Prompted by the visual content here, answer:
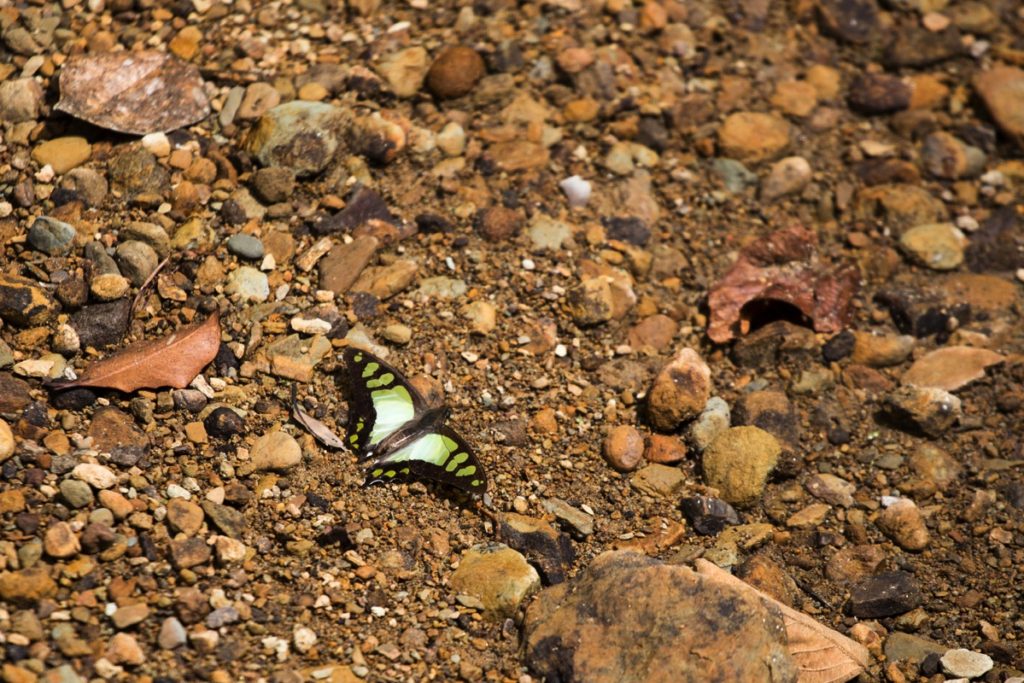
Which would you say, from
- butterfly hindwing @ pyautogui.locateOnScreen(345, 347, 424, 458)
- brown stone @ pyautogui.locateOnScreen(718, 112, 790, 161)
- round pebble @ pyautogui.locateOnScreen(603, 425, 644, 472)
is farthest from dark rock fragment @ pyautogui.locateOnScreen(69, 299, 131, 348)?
brown stone @ pyautogui.locateOnScreen(718, 112, 790, 161)

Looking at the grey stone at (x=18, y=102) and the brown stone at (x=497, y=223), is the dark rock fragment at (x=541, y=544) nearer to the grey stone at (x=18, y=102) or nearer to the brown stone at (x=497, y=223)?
the brown stone at (x=497, y=223)

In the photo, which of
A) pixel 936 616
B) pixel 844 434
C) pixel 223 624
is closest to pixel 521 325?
pixel 844 434

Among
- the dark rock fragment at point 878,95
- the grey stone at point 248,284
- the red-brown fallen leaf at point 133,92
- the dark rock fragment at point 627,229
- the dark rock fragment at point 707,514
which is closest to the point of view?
the dark rock fragment at point 707,514

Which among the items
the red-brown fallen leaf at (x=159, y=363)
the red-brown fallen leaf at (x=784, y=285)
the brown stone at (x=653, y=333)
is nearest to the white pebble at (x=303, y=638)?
the red-brown fallen leaf at (x=159, y=363)

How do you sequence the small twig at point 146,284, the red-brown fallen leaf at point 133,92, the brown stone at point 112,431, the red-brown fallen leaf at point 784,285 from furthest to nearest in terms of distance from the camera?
the red-brown fallen leaf at point 784,285 → the red-brown fallen leaf at point 133,92 → the small twig at point 146,284 → the brown stone at point 112,431

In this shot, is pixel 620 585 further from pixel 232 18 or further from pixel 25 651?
pixel 232 18

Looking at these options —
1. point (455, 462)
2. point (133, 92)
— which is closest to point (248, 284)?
point (133, 92)

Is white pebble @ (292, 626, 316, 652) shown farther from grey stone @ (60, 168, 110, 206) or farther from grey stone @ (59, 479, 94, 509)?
grey stone @ (60, 168, 110, 206)

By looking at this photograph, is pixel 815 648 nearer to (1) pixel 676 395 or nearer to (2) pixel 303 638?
(1) pixel 676 395
